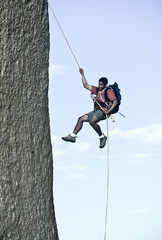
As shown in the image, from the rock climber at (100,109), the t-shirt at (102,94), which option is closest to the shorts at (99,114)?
the rock climber at (100,109)

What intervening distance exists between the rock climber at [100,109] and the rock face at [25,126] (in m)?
4.28

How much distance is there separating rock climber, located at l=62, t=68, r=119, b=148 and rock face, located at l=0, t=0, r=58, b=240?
428 cm

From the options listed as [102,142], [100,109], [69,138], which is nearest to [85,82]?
[100,109]

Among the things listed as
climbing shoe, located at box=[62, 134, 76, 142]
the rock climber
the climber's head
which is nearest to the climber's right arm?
the rock climber

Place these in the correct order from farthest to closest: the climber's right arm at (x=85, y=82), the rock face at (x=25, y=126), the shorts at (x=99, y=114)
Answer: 1. the shorts at (x=99, y=114)
2. the climber's right arm at (x=85, y=82)
3. the rock face at (x=25, y=126)

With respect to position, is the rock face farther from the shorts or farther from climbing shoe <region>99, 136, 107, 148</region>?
climbing shoe <region>99, 136, 107, 148</region>

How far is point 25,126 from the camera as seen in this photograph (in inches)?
145

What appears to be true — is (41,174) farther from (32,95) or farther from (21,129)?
(32,95)

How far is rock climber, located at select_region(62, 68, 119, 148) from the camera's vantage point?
26.8ft

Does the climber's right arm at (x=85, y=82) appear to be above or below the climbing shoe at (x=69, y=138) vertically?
above

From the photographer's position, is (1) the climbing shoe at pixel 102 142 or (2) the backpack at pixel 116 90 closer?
(2) the backpack at pixel 116 90

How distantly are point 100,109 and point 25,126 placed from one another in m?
4.74

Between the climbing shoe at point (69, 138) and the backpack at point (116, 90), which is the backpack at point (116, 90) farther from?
the climbing shoe at point (69, 138)

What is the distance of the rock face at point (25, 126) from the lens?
3.54 meters
